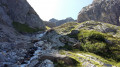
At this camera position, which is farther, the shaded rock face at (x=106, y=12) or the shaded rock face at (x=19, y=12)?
the shaded rock face at (x=106, y=12)

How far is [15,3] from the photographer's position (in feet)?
225

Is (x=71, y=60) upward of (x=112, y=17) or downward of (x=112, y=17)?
downward

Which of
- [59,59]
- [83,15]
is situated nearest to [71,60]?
[59,59]

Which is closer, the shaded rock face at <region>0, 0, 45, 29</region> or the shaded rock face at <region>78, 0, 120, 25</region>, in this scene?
the shaded rock face at <region>0, 0, 45, 29</region>

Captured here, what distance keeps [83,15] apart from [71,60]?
14906cm

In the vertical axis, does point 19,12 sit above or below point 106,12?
below

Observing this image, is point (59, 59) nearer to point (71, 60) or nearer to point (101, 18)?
point (71, 60)

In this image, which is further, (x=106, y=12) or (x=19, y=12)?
(x=106, y=12)

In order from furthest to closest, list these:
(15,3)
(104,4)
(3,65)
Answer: (104,4)
(15,3)
(3,65)

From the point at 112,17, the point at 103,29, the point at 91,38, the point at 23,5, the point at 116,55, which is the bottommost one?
the point at 116,55

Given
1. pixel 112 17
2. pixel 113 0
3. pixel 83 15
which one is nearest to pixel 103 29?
pixel 112 17

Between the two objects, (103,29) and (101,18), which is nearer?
(103,29)

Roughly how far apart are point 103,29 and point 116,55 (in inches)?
1190

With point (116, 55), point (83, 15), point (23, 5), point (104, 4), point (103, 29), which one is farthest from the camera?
point (83, 15)
